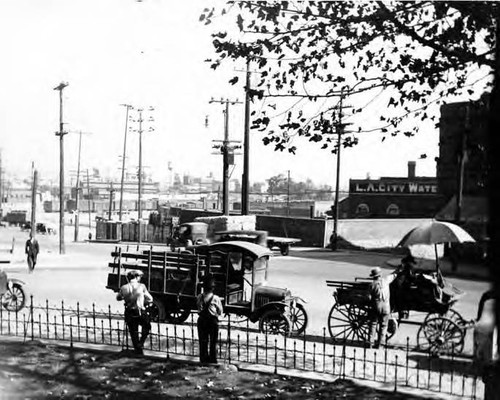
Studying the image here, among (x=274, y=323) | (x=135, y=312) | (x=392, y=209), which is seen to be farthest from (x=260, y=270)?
(x=392, y=209)

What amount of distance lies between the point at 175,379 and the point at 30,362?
74.8 inches

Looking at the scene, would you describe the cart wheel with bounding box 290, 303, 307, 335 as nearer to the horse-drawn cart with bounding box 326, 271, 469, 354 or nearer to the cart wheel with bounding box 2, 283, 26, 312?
the horse-drawn cart with bounding box 326, 271, 469, 354

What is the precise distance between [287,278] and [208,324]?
924 centimetres

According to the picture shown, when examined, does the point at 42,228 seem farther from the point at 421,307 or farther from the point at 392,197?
the point at 421,307

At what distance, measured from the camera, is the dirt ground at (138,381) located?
570cm

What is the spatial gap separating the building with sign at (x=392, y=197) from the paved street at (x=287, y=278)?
11.9m

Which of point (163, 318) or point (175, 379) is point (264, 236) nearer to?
point (163, 318)

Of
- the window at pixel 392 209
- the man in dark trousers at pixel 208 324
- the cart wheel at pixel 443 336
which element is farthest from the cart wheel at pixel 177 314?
the window at pixel 392 209

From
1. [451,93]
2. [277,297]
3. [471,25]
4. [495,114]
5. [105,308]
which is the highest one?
[471,25]

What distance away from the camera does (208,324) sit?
21.6 feet

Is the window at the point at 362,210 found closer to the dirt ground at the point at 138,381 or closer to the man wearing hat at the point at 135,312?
the man wearing hat at the point at 135,312

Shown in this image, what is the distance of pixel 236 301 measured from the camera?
29.2ft

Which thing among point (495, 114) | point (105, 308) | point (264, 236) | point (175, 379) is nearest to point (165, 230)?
point (264, 236)

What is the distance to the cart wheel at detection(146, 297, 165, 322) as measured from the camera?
9156 millimetres
